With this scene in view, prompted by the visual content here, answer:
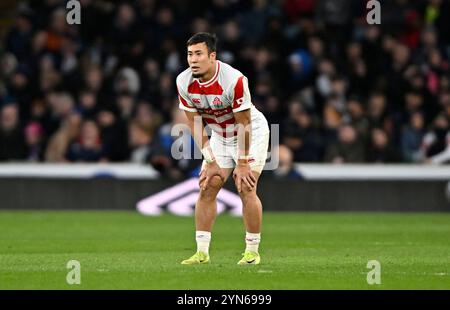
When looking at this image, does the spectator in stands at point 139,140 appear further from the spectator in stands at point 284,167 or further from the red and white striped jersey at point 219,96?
the red and white striped jersey at point 219,96

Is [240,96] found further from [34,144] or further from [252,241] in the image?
[34,144]

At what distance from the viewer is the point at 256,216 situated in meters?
12.1

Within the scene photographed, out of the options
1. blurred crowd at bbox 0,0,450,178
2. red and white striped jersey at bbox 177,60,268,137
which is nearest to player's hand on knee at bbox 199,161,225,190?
red and white striped jersey at bbox 177,60,268,137

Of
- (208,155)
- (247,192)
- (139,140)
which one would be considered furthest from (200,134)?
(139,140)

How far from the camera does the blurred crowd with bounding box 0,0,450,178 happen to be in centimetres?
2255

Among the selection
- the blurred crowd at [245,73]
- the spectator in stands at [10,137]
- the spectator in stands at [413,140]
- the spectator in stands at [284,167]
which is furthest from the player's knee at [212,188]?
the spectator in stands at [10,137]

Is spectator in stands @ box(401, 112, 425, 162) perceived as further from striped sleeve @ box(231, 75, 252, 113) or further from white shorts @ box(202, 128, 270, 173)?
striped sleeve @ box(231, 75, 252, 113)

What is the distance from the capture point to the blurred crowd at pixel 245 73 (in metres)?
22.5

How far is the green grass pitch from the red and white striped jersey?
145 cm

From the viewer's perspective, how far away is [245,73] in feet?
77.1

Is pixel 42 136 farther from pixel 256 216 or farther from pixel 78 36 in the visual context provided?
pixel 256 216

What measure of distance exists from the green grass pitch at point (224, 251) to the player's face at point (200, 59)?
1.90 m
